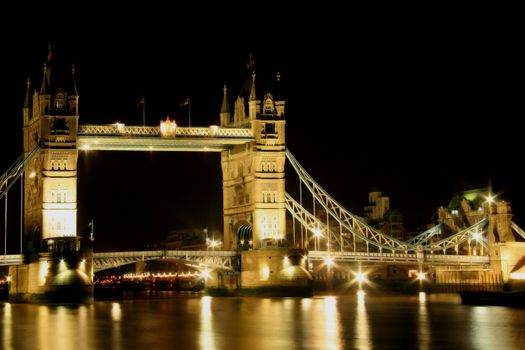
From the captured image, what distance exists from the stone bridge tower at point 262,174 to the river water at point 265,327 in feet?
47.3

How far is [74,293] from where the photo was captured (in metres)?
66.4

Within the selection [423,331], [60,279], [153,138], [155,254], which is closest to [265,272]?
[155,254]

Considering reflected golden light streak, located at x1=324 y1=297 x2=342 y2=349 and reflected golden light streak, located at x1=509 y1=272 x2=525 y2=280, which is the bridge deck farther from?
reflected golden light streak, located at x1=509 y1=272 x2=525 y2=280

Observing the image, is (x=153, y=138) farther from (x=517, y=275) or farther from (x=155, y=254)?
(x=517, y=275)

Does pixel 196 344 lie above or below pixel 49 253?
below

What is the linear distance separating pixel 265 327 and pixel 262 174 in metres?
32.6

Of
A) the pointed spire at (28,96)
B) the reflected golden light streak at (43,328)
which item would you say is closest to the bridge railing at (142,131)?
the pointed spire at (28,96)

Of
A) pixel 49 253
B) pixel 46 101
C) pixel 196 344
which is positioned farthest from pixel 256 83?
pixel 196 344

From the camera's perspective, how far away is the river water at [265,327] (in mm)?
37312

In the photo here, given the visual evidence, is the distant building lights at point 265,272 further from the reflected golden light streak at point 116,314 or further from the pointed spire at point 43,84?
the pointed spire at point 43,84

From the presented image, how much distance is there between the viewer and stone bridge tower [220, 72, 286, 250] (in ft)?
250

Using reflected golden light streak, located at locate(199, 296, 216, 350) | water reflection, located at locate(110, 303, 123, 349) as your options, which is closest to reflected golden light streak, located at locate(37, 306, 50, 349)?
water reflection, located at locate(110, 303, 123, 349)

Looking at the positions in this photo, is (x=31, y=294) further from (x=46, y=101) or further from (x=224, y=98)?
(x=224, y=98)

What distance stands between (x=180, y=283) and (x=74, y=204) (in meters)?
52.3
